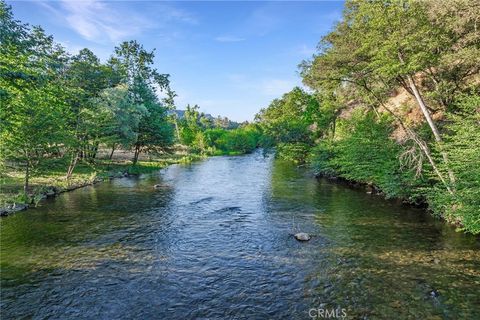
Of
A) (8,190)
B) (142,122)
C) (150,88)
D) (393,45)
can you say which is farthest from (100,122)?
(393,45)

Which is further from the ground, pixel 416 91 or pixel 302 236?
pixel 416 91

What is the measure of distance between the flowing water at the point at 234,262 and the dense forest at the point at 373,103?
10.7 feet

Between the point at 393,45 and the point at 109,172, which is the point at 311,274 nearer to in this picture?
the point at 393,45

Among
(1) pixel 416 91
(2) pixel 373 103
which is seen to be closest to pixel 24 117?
(1) pixel 416 91

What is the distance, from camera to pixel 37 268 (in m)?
13.1

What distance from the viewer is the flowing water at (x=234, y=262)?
10258 millimetres

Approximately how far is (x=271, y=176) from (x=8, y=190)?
28166 mm

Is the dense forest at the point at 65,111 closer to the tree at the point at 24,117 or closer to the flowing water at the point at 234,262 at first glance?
the tree at the point at 24,117

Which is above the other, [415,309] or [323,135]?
[323,135]

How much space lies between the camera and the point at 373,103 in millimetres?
29250
